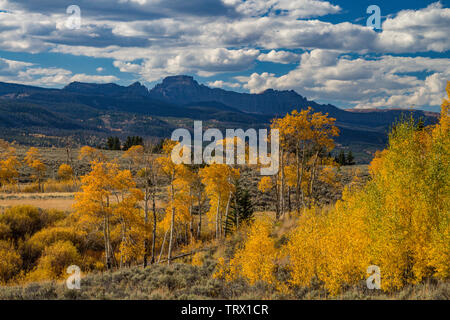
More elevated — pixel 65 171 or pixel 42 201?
pixel 65 171

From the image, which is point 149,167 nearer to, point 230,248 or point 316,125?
point 230,248

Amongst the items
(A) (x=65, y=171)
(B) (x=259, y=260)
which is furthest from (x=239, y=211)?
(A) (x=65, y=171)

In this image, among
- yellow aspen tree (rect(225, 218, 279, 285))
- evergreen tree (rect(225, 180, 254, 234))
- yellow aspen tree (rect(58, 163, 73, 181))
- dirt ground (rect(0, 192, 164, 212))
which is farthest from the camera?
yellow aspen tree (rect(58, 163, 73, 181))

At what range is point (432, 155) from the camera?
15.6 metres

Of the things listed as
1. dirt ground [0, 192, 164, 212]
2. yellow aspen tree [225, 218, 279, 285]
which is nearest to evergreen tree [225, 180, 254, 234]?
dirt ground [0, 192, 164, 212]

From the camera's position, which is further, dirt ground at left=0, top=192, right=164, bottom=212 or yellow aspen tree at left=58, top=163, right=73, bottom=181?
yellow aspen tree at left=58, top=163, right=73, bottom=181

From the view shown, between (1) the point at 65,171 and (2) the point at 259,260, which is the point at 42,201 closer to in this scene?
(1) the point at 65,171

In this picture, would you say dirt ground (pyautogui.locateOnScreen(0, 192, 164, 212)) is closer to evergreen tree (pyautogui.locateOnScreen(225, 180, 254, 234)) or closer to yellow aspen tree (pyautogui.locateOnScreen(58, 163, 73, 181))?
evergreen tree (pyautogui.locateOnScreen(225, 180, 254, 234))

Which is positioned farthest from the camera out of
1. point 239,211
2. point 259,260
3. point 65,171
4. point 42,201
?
point 65,171

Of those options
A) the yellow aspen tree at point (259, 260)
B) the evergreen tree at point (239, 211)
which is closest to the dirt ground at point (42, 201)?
the evergreen tree at point (239, 211)

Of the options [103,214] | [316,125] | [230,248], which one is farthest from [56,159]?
[316,125]

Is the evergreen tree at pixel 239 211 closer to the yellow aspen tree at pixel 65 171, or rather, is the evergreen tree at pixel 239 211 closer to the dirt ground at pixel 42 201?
the dirt ground at pixel 42 201

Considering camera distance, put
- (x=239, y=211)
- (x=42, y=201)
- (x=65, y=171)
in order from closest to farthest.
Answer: (x=239, y=211) → (x=42, y=201) → (x=65, y=171)
